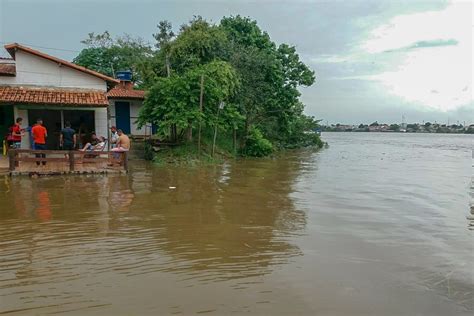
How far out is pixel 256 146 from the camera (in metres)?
24.8

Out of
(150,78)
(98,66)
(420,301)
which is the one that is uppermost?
(98,66)

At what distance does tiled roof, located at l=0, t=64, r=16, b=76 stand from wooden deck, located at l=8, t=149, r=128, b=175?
4.28 m

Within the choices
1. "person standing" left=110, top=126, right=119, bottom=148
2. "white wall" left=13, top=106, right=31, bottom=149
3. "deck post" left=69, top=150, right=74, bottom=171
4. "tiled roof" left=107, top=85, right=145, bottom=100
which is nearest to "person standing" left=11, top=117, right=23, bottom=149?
"white wall" left=13, top=106, right=31, bottom=149

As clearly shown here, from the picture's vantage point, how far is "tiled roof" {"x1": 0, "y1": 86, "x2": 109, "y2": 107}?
48.9 feet

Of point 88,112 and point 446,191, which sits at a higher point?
point 88,112

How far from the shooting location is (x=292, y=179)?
48.9 ft

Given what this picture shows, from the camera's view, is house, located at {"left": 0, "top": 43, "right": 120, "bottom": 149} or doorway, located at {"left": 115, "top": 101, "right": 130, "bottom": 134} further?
A: doorway, located at {"left": 115, "top": 101, "right": 130, "bottom": 134}

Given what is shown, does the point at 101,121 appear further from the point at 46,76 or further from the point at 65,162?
the point at 65,162

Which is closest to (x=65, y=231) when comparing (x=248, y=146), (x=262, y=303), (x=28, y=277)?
(x=28, y=277)

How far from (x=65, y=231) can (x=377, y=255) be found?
201 inches

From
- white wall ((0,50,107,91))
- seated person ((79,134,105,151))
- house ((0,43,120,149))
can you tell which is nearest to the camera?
seated person ((79,134,105,151))

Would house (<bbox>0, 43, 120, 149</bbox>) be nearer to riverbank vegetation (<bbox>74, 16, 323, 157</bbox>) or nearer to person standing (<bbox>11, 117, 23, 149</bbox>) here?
person standing (<bbox>11, 117, 23, 149</bbox>)

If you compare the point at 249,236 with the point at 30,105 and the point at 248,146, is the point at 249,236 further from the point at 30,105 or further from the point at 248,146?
the point at 248,146

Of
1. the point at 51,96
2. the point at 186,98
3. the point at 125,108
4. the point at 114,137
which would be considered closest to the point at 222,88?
the point at 186,98
